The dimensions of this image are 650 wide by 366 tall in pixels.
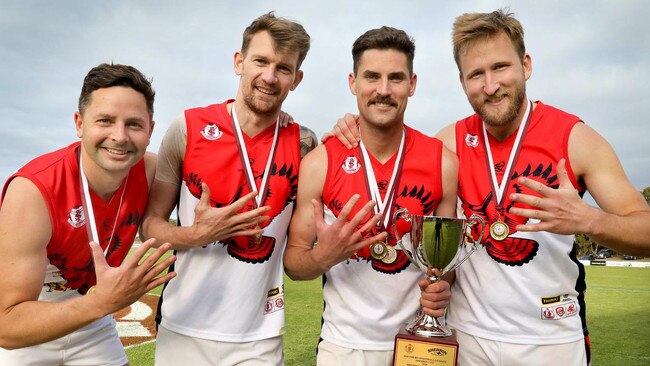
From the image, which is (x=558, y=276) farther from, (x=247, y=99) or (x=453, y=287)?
(x=247, y=99)

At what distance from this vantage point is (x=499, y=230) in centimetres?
293

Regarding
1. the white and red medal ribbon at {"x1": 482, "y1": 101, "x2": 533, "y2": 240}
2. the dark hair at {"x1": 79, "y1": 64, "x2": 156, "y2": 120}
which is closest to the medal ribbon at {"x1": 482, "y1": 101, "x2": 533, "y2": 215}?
the white and red medal ribbon at {"x1": 482, "y1": 101, "x2": 533, "y2": 240}

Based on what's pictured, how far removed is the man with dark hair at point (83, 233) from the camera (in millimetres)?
2508

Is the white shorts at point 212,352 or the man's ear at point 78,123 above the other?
the man's ear at point 78,123

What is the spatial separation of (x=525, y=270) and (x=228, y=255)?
1804mm

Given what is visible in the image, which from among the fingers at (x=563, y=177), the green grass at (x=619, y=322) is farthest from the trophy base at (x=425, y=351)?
the green grass at (x=619, y=322)

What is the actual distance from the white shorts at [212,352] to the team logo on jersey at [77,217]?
88 centimetres

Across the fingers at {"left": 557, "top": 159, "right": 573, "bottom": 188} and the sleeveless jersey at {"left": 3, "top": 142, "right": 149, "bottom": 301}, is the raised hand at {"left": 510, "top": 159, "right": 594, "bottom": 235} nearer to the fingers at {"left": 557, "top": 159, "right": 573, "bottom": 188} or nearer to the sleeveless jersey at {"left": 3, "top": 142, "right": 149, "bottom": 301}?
the fingers at {"left": 557, "top": 159, "right": 573, "bottom": 188}

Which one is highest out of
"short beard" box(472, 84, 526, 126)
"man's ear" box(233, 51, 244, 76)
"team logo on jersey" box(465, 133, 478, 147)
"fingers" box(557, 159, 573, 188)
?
"man's ear" box(233, 51, 244, 76)

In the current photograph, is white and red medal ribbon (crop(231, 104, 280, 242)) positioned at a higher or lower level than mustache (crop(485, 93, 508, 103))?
lower

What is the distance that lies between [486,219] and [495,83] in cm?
82

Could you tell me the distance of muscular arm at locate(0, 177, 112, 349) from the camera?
2.51 m

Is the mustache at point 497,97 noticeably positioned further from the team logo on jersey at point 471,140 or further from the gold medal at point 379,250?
the gold medal at point 379,250

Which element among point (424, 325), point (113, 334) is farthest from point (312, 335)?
point (424, 325)
